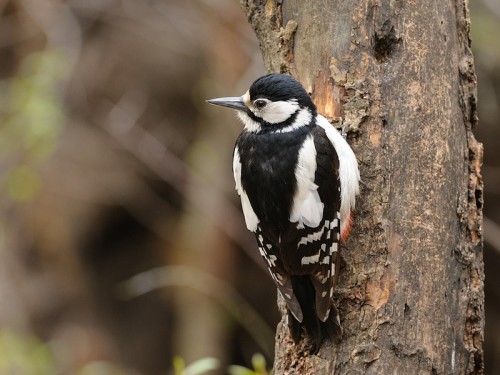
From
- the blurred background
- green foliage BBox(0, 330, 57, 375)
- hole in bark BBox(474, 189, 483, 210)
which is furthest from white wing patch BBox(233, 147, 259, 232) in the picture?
the blurred background

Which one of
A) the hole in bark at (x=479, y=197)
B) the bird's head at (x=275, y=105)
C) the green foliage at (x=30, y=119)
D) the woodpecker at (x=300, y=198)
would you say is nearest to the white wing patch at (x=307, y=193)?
the woodpecker at (x=300, y=198)

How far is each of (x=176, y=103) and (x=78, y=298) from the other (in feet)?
6.69

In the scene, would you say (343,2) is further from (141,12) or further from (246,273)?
(246,273)

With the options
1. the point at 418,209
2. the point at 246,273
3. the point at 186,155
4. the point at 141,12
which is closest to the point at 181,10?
the point at 141,12

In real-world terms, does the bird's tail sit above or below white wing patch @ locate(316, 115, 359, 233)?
below

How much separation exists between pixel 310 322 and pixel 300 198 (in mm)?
475

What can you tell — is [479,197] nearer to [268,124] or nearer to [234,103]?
[268,124]

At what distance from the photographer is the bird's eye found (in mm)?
3309

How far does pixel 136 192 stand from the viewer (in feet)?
23.3

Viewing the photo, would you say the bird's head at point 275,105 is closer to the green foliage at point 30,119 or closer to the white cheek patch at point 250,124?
the white cheek patch at point 250,124

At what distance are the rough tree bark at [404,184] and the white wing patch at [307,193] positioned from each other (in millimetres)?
159

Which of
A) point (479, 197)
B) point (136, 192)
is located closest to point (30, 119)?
point (136, 192)

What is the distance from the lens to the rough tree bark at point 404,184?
9.53 feet

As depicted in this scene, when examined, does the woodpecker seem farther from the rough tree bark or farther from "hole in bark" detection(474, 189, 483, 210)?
"hole in bark" detection(474, 189, 483, 210)
